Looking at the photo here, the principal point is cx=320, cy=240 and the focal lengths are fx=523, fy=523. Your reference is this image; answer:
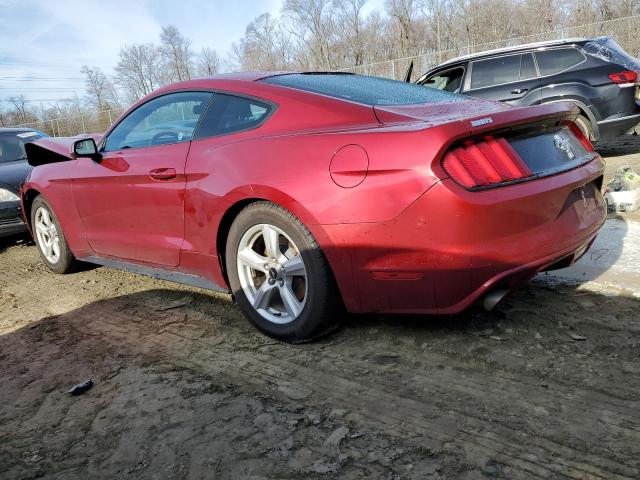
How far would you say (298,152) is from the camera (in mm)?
2551

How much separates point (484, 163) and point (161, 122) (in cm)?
223

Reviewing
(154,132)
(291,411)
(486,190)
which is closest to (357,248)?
(486,190)

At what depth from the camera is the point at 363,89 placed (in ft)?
9.99

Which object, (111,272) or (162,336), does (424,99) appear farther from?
(111,272)

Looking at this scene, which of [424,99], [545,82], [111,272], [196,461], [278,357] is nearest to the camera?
[196,461]

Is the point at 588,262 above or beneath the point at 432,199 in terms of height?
Result: beneath

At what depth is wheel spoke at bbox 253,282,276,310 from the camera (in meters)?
2.86

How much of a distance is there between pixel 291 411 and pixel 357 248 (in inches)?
30.4

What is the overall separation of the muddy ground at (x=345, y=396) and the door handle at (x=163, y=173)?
2.96 ft

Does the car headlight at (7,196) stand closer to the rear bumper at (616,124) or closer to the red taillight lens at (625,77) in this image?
the rear bumper at (616,124)

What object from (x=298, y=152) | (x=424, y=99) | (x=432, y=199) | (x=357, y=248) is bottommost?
(x=357, y=248)

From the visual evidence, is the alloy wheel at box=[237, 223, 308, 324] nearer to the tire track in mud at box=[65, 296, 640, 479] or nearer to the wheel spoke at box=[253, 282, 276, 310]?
the wheel spoke at box=[253, 282, 276, 310]

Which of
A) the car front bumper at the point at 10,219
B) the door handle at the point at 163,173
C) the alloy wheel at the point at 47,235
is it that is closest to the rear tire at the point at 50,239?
the alloy wheel at the point at 47,235

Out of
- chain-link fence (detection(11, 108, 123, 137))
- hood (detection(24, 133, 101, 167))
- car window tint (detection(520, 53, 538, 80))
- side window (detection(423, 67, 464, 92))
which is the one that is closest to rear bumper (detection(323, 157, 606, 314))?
hood (detection(24, 133, 101, 167))
